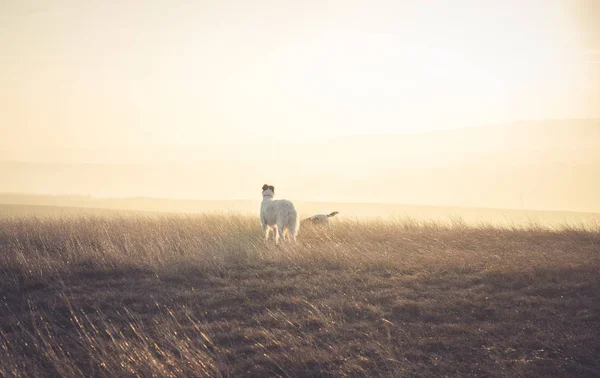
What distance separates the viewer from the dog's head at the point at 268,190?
13430 millimetres

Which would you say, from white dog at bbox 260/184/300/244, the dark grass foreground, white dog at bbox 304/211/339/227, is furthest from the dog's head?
the dark grass foreground

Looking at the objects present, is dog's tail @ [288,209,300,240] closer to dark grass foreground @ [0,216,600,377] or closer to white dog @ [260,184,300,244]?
white dog @ [260,184,300,244]

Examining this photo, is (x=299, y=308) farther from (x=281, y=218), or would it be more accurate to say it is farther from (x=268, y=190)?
(x=268, y=190)

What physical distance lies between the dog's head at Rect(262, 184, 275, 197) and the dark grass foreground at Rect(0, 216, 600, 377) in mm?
2040

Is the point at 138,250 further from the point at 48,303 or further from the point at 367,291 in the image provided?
the point at 367,291

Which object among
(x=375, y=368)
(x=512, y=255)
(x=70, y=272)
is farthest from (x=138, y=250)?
(x=512, y=255)

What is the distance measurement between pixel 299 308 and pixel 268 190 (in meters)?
7.23

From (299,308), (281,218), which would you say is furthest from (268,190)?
(299,308)

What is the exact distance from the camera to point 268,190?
44.5 feet

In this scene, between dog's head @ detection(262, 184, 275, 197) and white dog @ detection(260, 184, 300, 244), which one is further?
dog's head @ detection(262, 184, 275, 197)

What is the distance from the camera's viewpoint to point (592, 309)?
6410 mm

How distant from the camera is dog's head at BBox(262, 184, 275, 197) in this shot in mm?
13430

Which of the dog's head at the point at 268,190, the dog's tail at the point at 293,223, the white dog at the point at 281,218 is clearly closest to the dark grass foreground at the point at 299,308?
the white dog at the point at 281,218

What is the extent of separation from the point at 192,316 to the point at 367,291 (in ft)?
9.23
